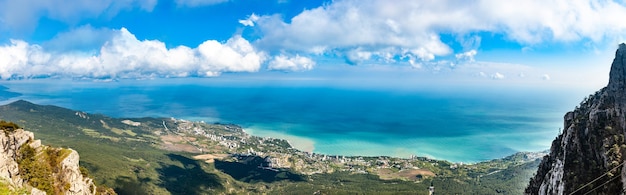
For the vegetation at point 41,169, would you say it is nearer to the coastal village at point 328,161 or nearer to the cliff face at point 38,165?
the cliff face at point 38,165

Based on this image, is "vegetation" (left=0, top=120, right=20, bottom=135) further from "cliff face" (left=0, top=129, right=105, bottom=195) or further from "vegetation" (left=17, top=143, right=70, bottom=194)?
"vegetation" (left=17, top=143, right=70, bottom=194)

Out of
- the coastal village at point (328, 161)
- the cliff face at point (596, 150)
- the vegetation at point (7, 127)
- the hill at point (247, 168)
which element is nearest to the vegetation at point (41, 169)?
the vegetation at point (7, 127)

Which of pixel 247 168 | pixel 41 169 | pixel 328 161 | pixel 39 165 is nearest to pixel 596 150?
pixel 41 169

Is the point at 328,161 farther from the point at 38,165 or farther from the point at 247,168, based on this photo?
the point at 38,165

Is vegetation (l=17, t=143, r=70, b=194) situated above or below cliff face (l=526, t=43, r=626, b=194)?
below

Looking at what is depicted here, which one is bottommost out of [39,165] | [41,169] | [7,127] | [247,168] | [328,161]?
[247,168]

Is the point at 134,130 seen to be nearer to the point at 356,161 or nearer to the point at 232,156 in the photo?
the point at 232,156

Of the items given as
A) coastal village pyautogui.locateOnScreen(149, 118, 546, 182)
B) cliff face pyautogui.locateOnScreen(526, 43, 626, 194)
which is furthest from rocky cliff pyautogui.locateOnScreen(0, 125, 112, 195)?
coastal village pyautogui.locateOnScreen(149, 118, 546, 182)
